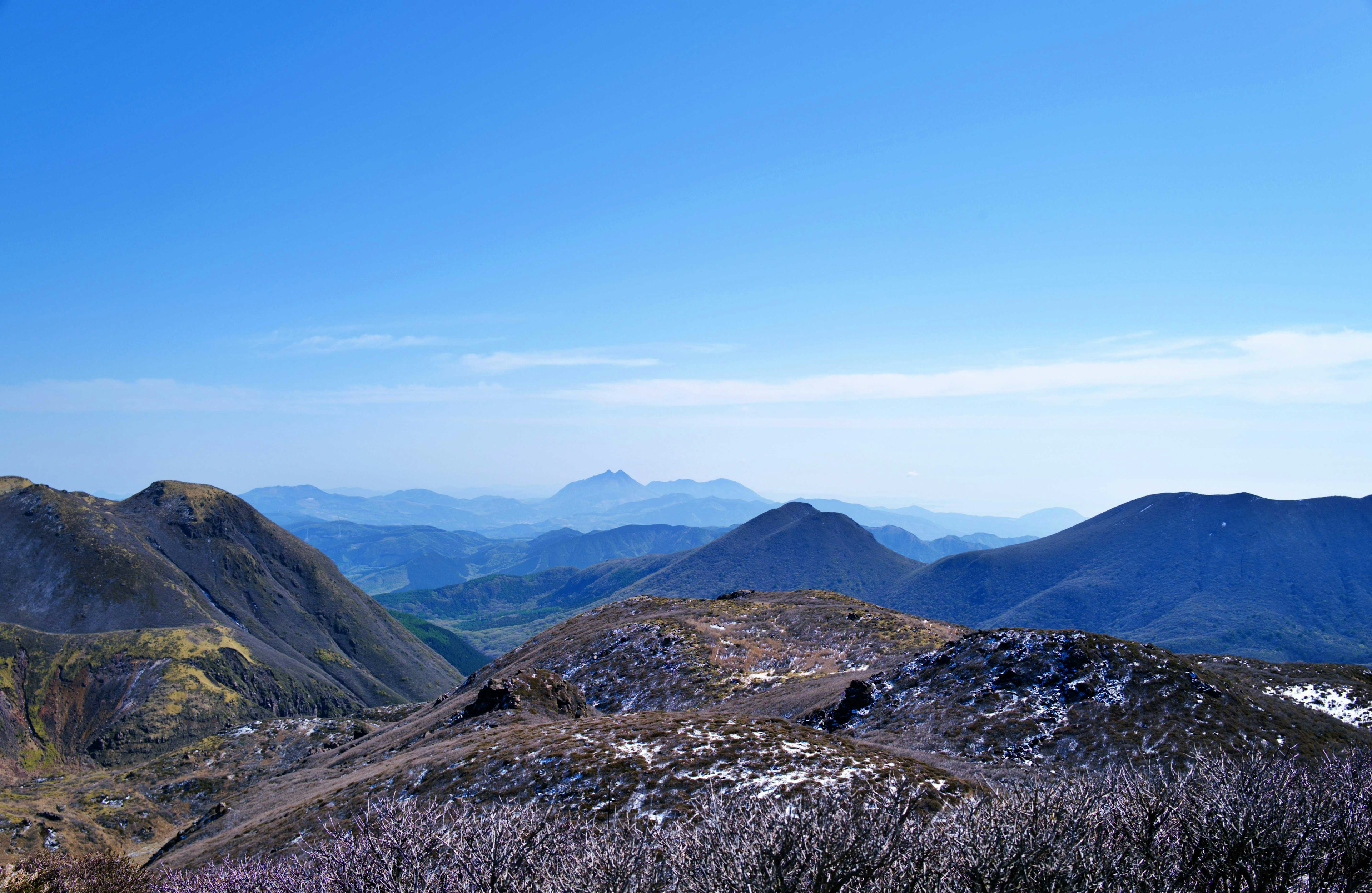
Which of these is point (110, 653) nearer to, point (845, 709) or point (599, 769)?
point (599, 769)

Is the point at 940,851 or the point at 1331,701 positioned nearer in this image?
the point at 940,851

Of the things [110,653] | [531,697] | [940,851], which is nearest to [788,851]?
[940,851]

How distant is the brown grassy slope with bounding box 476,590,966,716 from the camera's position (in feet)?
196

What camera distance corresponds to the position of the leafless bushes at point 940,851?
14984 mm

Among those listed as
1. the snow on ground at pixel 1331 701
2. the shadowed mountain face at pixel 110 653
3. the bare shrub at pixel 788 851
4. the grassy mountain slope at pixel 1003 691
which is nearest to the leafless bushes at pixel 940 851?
the bare shrub at pixel 788 851

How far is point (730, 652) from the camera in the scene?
69812mm

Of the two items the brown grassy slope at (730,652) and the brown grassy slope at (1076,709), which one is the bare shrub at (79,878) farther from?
the brown grassy slope at (730,652)

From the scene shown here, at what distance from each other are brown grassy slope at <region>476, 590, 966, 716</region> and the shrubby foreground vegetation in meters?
34.3

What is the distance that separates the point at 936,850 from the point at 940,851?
196 mm

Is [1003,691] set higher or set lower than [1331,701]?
higher

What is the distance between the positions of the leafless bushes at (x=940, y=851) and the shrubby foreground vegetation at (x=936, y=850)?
49 millimetres

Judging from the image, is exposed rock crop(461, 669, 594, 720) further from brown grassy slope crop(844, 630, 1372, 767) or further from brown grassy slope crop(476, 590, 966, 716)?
brown grassy slope crop(844, 630, 1372, 767)

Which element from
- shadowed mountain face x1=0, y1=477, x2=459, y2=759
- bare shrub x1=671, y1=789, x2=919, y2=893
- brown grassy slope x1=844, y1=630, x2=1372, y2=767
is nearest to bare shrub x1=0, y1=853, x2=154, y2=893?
bare shrub x1=671, y1=789, x2=919, y2=893

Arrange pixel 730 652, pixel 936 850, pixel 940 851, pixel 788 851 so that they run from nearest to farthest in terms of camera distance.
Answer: pixel 788 851, pixel 940 851, pixel 936 850, pixel 730 652
